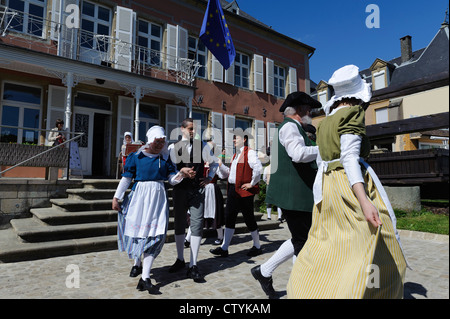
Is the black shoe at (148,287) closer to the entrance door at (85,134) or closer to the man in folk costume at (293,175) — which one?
the man in folk costume at (293,175)

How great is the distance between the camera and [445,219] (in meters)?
1.11

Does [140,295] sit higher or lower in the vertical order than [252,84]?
lower

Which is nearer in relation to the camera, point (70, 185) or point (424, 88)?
point (424, 88)

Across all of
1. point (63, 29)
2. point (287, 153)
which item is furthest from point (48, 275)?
point (63, 29)

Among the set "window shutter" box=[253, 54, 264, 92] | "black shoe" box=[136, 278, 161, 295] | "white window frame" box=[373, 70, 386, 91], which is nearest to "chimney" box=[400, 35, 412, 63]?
"white window frame" box=[373, 70, 386, 91]

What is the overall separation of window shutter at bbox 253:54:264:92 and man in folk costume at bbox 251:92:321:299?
12791 millimetres

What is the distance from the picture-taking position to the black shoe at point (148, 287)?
9.90 ft

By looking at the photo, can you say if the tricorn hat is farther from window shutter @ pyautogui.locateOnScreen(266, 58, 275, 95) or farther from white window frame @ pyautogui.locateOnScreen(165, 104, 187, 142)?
window shutter @ pyautogui.locateOnScreen(266, 58, 275, 95)

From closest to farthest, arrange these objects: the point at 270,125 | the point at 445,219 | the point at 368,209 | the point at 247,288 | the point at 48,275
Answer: the point at 445,219, the point at 368,209, the point at 247,288, the point at 48,275, the point at 270,125

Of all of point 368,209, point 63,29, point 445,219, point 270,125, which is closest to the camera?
point 445,219

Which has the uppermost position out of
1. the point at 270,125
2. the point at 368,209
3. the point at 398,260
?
the point at 270,125

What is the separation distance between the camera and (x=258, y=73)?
1527 cm
